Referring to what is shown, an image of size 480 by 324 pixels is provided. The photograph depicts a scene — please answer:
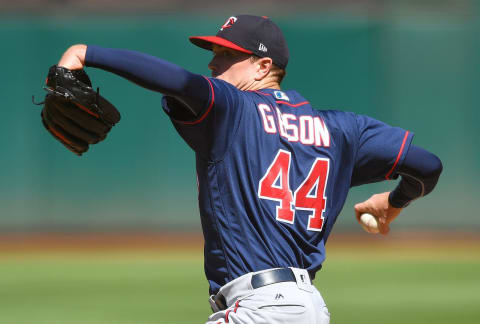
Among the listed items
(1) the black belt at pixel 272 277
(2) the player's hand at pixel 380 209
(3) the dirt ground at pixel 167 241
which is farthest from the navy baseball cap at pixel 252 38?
(3) the dirt ground at pixel 167 241

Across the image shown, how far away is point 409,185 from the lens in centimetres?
295

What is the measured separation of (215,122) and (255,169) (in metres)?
0.21

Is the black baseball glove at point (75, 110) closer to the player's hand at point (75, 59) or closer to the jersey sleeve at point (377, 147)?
the player's hand at point (75, 59)

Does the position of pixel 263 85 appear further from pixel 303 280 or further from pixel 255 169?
pixel 303 280

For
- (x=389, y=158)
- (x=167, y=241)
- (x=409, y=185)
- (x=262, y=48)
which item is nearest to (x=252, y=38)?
(x=262, y=48)

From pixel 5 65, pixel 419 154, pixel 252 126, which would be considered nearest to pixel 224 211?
pixel 252 126

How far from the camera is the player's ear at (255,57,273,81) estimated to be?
8.87 feet

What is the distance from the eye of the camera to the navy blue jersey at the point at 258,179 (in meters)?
2.38

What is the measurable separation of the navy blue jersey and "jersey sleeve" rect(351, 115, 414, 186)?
213 mm

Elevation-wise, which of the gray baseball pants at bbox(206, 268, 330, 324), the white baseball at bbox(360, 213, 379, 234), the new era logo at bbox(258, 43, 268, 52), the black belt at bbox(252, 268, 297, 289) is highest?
the new era logo at bbox(258, 43, 268, 52)

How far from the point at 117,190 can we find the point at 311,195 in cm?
790

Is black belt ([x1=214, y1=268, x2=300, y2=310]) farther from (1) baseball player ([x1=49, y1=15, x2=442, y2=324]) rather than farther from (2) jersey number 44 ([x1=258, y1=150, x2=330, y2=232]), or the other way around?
(2) jersey number 44 ([x1=258, y1=150, x2=330, y2=232])

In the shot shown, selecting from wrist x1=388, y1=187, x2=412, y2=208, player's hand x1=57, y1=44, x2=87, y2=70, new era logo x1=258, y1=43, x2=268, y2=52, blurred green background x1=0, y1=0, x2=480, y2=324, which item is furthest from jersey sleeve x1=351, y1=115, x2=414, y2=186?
blurred green background x1=0, y1=0, x2=480, y2=324

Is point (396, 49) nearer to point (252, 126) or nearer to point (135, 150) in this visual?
point (135, 150)
